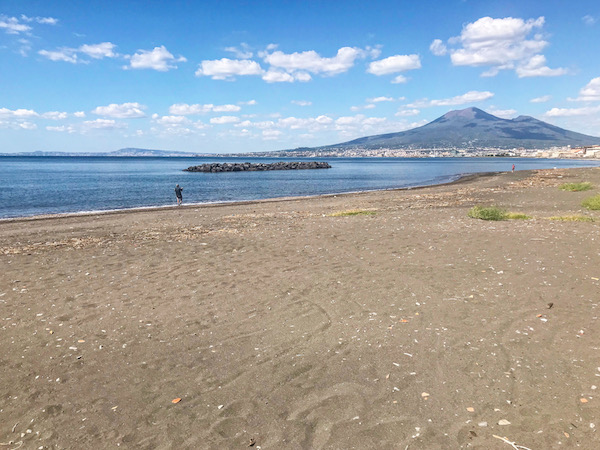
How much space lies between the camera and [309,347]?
7531mm

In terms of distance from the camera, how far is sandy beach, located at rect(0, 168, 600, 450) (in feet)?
17.4

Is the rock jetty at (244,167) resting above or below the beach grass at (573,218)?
above

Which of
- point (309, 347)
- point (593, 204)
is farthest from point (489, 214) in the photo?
point (309, 347)

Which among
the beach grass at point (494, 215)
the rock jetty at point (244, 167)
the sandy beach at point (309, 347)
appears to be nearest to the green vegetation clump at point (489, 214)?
the beach grass at point (494, 215)

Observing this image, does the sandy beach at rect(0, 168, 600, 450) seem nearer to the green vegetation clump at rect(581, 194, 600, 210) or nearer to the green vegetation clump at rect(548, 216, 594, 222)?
the green vegetation clump at rect(548, 216, 594, 222)

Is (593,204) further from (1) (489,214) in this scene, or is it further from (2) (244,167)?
(2) (244,167)

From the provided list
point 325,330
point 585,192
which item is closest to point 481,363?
point 325,330

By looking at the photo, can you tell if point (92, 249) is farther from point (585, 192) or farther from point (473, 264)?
point (585, 192)

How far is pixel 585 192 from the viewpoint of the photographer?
1196 inches

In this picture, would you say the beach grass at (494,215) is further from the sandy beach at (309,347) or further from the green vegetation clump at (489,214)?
the sandy beach at (309,347)

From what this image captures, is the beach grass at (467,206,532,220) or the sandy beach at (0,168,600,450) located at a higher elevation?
the beach grass at (467,206,532,220)

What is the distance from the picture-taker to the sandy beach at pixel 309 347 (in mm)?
5316

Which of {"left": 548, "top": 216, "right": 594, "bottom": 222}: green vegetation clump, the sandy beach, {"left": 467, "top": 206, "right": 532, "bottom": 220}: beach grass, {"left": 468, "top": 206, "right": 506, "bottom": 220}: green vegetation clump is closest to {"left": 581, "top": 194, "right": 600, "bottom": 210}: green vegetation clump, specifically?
{"left": 548, "top": 216, "right": 594, "bottom": 222}: green vegetation clump

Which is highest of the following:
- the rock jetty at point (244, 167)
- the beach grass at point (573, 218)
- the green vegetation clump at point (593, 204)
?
the rock jetty at point (244, 167)
